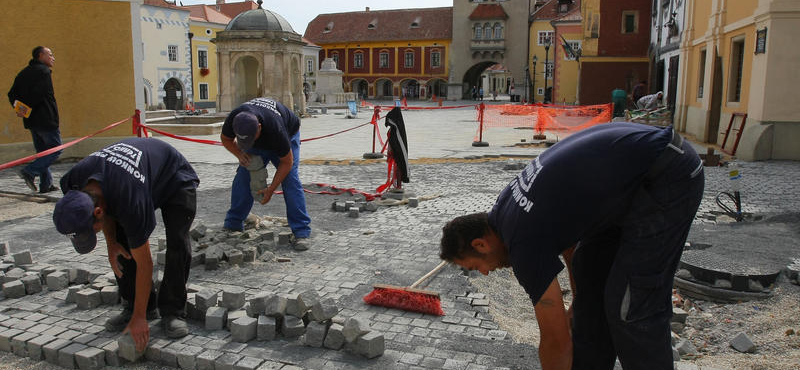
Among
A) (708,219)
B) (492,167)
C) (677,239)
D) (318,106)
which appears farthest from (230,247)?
(318,106)

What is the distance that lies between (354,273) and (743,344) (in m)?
3.09

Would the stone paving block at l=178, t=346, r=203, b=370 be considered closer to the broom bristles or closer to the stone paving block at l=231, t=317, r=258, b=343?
the stone paving block at l=231, t=317, r=258, b=343

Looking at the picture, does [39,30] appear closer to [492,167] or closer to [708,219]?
[492,167]

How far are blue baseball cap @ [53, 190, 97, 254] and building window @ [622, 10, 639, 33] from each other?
111 ft

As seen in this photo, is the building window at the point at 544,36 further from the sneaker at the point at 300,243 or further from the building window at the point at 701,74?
the sneaker at the point at 300,243

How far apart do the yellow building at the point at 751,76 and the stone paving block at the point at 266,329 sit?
1188 centimetres

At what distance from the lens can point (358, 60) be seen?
234ft

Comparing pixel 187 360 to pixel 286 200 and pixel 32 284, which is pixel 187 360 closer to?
pixel 32 284

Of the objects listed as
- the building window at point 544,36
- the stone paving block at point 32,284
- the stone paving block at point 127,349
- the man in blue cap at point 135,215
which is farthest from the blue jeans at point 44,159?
the building window at point 544,36

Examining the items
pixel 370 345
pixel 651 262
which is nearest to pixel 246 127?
pixel 370 345

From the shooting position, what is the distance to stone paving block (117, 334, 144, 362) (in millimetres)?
3895

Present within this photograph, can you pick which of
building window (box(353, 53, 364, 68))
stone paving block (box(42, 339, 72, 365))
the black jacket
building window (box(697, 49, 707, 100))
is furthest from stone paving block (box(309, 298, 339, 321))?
building window (box(353, 53, 364, 68))

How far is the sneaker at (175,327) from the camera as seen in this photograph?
416 centimetres

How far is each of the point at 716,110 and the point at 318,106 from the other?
26999 mm
